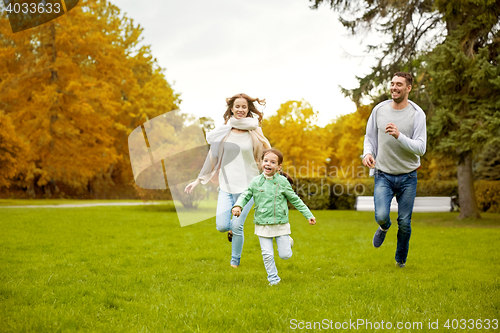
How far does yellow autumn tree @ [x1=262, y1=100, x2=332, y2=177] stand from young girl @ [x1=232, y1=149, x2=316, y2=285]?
34.9m

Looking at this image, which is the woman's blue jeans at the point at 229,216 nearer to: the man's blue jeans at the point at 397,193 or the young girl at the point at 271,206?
the young girl at the point at 271,206

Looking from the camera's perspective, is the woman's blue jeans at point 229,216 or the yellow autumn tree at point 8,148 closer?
the woman's blue jeans at point 229,216

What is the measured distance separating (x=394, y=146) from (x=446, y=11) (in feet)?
36.7

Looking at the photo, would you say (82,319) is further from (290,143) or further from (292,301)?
(290,143)

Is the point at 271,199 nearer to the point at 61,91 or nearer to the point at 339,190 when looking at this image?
the point at 339,190

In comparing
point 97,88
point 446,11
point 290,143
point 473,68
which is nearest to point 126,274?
point 473,68

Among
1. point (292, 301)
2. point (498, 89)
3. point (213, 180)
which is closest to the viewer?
point (292, 301)

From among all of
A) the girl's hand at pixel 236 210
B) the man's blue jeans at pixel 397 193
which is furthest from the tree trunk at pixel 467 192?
the girl's hand at pixel 236 210

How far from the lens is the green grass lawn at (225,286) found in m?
3.93

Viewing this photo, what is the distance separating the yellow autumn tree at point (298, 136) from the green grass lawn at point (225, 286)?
3122cm

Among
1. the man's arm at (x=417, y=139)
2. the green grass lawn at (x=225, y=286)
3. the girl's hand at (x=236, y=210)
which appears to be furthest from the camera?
the man's arm at (x=417, y=139)

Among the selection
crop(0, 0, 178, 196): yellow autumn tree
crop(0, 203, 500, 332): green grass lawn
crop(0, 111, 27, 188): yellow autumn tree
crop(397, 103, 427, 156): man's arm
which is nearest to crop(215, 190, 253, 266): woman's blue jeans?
crop(0, 203, 500, 332): green grass lawn

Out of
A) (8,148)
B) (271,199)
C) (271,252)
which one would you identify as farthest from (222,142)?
(8,148)

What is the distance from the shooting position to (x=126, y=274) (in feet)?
19.9
